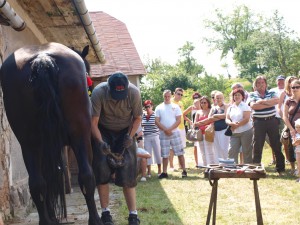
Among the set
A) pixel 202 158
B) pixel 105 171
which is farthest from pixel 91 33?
pixel 202 158

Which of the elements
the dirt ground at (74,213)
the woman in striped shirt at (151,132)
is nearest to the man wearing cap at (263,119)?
the woman in striped shirt at (151,132)

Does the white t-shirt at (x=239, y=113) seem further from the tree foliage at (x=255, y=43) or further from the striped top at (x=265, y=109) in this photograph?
the tree foliage at (x=255, y=43)

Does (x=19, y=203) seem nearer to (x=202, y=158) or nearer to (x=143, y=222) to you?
(x=143, y=222)

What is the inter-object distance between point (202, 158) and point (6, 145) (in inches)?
252

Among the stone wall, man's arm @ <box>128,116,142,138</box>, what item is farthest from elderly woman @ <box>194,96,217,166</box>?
man's arm @ <box>128,116,142,138</box>

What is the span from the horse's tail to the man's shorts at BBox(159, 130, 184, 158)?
711 centimetres

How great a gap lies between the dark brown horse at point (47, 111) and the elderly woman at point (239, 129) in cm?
632

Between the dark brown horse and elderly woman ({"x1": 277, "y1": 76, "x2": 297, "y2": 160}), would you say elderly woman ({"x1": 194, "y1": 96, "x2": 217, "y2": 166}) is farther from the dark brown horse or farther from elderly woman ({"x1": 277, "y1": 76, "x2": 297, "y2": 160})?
the dark brown horse

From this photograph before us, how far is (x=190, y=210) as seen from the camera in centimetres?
711

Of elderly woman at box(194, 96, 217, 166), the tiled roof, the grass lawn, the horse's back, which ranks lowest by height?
the grass lawn

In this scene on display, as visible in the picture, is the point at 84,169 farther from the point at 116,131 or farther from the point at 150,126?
the point at 150,126

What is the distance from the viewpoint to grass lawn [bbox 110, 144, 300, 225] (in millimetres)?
6418

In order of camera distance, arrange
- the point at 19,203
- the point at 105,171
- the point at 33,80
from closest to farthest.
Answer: the point at 33,80 < the point at 105,171 < the point at 19,203

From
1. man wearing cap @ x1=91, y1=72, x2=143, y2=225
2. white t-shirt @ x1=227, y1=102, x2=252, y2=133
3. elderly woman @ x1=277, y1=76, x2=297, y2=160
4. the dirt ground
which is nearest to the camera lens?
man wearing cap @ x1=91, y1=72, x2=143, y2=225
